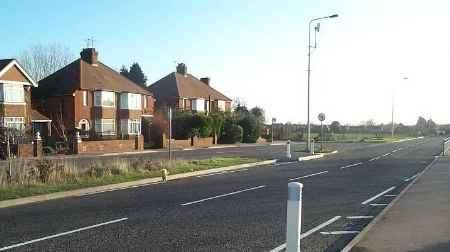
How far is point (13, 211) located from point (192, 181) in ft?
27.2

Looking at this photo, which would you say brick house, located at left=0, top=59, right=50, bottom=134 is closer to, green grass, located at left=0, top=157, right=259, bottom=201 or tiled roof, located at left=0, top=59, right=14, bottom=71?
tiled roof, located at left=0, top=59, right=14, bottom=71

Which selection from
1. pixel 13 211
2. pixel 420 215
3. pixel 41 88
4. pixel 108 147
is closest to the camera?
pixel 420 215

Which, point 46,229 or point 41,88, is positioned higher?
point 41,88

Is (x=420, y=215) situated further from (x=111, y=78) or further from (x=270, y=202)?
(x=111, y=78)

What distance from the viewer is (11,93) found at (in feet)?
144

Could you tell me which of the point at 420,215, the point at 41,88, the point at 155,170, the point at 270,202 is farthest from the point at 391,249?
the point at 41,88

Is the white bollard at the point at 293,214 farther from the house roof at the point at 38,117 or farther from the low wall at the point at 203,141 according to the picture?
the low wall at the point at 203,141

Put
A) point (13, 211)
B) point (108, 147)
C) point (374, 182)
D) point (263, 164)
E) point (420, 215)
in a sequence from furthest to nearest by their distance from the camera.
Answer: point (108, 147), point (263, 164), point (374, 182), point (13, 211), point (420, 215)

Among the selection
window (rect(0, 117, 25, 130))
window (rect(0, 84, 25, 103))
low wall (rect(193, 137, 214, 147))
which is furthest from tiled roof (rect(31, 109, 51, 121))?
low wall (rect(193, 137, 214, 147))

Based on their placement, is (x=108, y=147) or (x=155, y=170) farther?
(x=108, y=147)

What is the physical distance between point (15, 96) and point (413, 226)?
3945 cm

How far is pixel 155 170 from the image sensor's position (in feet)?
74.5

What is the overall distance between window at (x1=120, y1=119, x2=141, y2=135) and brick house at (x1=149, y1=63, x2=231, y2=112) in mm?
9179

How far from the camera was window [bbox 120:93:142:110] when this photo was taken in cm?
5666
